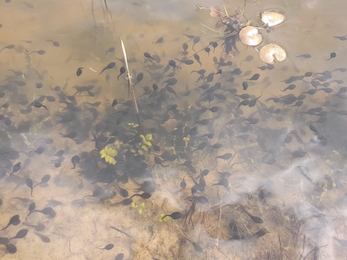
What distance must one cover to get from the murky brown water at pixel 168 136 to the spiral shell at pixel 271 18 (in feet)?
0.36

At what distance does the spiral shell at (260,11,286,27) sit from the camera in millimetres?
5359

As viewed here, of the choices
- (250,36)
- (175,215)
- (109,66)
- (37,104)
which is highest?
(250,36)

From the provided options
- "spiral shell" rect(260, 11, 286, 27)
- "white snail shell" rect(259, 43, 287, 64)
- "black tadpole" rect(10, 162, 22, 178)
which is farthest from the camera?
"spiral shell" rect(260, 11, 286, 27)

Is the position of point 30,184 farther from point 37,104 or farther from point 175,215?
point 175,215

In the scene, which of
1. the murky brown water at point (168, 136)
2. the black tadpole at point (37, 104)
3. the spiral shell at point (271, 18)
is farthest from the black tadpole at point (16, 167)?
the spiral shell at point (271, 18)

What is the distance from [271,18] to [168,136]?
8.55 ft

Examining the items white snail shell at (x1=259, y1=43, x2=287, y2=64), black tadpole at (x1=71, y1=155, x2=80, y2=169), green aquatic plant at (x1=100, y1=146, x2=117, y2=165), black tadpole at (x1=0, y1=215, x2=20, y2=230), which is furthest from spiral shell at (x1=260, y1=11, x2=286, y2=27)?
black tadpole at (x1=0, y1=215, x2=20, y2=230)

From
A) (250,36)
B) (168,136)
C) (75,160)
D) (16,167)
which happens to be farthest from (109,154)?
(250,36)

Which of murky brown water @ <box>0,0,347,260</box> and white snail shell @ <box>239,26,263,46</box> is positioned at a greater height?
white snail shell @ <box>239,26,263,46</box>

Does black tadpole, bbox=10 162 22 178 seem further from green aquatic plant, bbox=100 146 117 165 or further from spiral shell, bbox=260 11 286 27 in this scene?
spiral shell, bbox=260 11 286 27

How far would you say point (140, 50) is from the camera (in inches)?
204

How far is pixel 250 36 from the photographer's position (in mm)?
5195

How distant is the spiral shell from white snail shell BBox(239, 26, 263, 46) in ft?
0.94

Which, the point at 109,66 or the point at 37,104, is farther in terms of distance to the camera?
the point at 109,66
